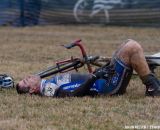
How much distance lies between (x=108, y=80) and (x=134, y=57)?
40cm

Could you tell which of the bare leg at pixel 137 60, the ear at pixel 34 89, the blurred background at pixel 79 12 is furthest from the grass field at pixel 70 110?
the blurred background at pixel 79 12

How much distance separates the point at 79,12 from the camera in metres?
22.0

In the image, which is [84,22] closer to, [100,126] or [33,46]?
[33,46]

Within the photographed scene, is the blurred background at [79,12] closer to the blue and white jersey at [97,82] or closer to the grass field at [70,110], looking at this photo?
the grass field at [70,110]

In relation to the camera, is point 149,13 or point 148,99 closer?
point 148,99

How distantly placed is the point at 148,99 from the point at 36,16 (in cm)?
1532

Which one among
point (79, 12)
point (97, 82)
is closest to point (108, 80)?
point (97, 82)

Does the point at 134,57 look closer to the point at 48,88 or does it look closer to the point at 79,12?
the point at 48,88

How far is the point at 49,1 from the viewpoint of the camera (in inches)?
890

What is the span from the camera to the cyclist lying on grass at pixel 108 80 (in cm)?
753

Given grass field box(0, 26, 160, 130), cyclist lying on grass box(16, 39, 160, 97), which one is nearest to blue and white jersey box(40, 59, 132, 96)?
cyclist lying on grass box(16, 39, 160, 97)

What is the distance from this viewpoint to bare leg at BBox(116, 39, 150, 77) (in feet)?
24.6

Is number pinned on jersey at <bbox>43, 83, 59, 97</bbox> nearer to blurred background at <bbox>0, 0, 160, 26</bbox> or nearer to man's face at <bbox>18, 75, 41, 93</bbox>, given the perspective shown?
man's face at <bbox>18, 75, 41, 93</bbox>

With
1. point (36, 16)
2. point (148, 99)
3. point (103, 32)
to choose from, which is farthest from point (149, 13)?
point (148, 99)
